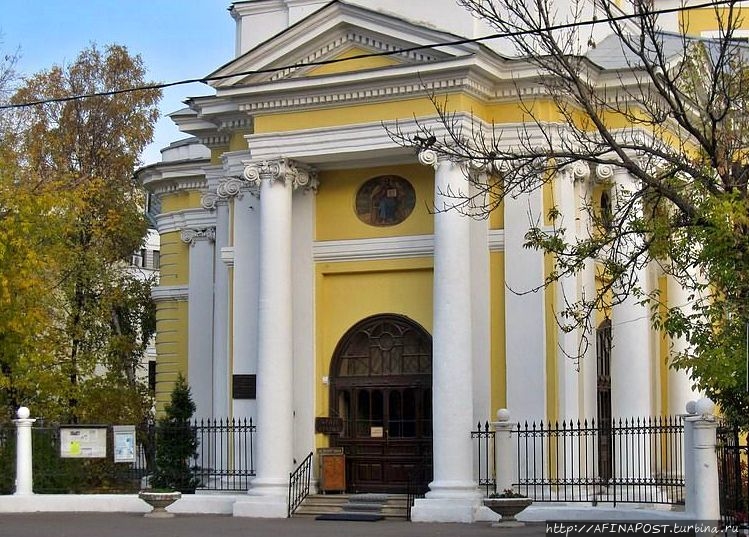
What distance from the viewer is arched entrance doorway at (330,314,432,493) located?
2400 cm

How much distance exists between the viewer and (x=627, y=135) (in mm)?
23922

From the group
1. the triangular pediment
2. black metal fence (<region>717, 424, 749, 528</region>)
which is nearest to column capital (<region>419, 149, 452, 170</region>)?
the triangular pediment

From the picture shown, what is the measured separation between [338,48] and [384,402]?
6.41 metres

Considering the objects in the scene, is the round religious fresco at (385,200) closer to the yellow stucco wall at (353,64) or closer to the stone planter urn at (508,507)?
the yellow stucco wall at (353,64)

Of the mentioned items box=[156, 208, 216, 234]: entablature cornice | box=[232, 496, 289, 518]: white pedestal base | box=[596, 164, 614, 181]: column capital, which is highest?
box=[156, 208, 216, 234]: entablature cornice

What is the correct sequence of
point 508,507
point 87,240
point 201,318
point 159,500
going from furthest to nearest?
1. point 87,240
2. point 201,318
3. point 159,500
4. point 508,507

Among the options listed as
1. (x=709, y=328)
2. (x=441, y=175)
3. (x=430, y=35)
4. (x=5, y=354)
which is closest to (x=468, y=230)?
(x=441, y=175)

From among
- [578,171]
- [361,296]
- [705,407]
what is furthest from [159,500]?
[705,407]

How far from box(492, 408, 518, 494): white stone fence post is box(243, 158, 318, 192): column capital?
5692mm

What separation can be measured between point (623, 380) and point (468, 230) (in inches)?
155

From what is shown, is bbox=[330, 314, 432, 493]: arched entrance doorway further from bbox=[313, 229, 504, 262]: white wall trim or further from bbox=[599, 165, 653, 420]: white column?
bbox=[599, 165, 653, 420]: white column

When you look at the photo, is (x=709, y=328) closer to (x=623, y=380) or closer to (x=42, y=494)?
(x=623, y=380)

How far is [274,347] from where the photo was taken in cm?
2359

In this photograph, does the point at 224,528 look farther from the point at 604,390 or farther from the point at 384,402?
the point at 604,390
